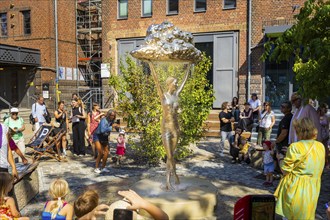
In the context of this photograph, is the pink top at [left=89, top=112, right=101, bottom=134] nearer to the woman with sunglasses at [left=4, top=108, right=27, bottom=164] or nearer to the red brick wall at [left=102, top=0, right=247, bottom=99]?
the woman with sunglasses at [left=4, top=108, right=27, bottom=164]

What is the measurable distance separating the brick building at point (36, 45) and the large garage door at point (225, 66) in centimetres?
1251

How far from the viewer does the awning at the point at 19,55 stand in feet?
72.5

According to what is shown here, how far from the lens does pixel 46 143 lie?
10.6 metres

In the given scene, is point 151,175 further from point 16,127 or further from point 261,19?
point 261,19

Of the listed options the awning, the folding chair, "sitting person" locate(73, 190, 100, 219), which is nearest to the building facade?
the awning

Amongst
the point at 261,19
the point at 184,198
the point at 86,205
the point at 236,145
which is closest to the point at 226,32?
the point at 261,19

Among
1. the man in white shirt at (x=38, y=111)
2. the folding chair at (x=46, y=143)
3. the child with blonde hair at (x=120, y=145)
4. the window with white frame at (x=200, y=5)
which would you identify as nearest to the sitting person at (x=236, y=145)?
the child with blonde hair at (x=120, y=145)

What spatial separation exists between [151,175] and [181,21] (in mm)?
13479

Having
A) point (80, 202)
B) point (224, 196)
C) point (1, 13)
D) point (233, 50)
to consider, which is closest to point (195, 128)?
point (224, 196)

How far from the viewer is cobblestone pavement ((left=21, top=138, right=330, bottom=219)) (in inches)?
249

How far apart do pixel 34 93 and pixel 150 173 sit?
19535mm

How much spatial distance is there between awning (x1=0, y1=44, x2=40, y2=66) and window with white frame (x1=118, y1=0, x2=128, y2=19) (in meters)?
7.61

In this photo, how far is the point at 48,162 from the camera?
33.0ft

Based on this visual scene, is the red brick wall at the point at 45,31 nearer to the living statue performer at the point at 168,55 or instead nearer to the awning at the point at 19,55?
the awning at the point at 19,55
